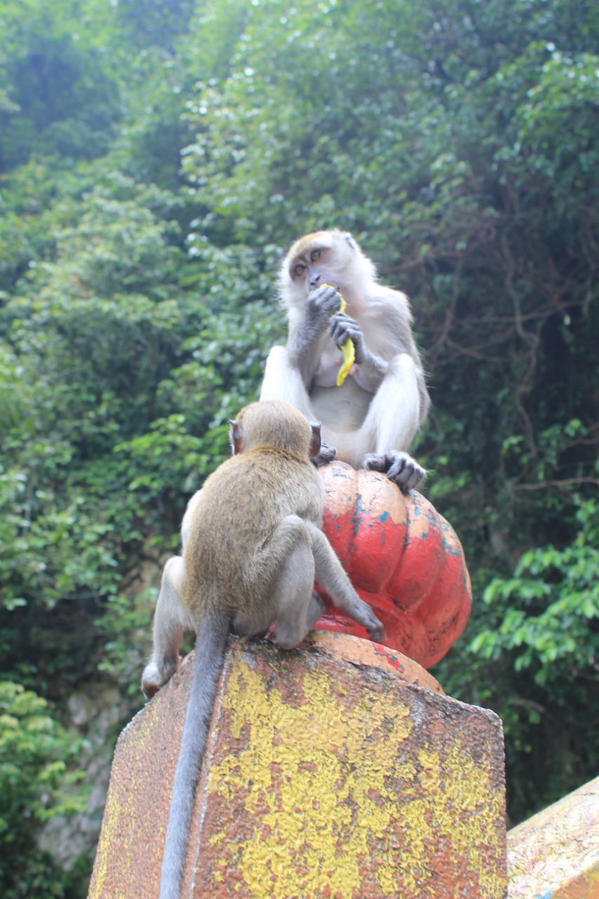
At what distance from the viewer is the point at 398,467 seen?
2.59 m

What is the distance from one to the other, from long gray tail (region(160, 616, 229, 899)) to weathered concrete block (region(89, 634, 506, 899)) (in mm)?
22

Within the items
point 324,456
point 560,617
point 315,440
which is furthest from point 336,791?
point 560,617

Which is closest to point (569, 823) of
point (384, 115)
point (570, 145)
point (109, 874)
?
point (109, 874)

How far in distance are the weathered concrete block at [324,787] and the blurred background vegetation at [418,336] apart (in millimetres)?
3748

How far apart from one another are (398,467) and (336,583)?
2.43 feet

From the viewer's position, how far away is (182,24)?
1539cm

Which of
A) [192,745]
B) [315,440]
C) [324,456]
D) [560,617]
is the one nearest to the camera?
[192,745]

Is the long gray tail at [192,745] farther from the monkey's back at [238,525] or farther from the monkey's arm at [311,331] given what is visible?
the monkey's arm at [311,331]

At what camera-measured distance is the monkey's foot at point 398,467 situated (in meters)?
2.54

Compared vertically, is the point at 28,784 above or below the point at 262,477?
below

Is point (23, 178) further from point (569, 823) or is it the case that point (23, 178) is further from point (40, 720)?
point (569, 823)

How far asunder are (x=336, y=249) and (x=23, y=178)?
1033cm

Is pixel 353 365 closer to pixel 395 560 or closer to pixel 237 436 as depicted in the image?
pixel 237 436

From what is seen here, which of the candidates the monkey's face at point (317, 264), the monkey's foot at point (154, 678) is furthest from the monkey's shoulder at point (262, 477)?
the monkey's face at point (317, 264)
